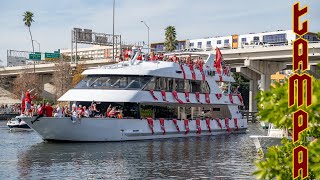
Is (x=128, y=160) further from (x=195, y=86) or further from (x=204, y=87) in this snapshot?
(x=204, y=87)

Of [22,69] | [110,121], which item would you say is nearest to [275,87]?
[110,121]

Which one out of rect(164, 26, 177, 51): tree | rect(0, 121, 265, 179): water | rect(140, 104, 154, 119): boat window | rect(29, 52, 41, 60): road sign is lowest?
rect(0, 121, 265, 179): water

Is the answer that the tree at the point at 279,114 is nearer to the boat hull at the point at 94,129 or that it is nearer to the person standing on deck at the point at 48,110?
the boat hull at the point at 94,129

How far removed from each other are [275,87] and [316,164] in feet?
3.07

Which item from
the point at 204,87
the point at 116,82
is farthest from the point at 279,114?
the point at 204,87

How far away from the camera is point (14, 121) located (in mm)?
49812

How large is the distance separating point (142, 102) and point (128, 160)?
9.59m

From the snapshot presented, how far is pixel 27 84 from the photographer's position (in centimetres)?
9888

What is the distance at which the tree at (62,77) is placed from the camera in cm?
9344

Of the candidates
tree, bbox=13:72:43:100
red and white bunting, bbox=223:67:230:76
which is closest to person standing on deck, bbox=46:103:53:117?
red and white bunting, bbox=223:67:230:76

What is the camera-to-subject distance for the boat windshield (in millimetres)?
34719

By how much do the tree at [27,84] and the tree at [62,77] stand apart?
18.7ft

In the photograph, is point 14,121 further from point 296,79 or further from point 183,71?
point 296,79

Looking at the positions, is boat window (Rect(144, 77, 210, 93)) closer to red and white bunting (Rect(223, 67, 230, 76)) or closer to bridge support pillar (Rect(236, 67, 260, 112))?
red and white bunting (Rect(223, 67, 230, 76))
